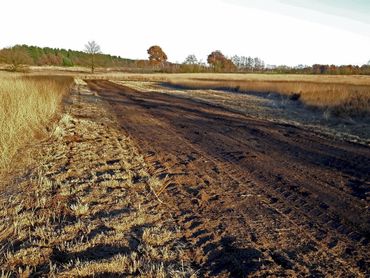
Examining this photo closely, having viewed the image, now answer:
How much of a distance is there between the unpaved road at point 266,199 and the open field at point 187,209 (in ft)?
0.06

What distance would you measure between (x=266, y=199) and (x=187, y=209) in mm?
1292


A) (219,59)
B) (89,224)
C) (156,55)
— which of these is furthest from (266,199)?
(156,55)

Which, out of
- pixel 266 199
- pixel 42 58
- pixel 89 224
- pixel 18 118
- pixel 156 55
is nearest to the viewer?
pixel 89 224

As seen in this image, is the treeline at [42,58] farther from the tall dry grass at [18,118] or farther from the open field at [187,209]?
the open field at [187,209]

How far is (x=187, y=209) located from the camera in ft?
15.3

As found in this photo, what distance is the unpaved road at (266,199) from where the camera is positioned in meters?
3.49

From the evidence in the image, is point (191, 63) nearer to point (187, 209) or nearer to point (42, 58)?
point (42, 58)

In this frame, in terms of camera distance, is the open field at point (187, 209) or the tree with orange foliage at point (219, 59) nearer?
the open field at point (187, 209)

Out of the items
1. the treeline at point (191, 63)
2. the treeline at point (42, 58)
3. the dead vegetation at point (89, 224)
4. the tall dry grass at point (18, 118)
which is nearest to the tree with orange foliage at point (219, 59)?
the treeline at point (191, 63)

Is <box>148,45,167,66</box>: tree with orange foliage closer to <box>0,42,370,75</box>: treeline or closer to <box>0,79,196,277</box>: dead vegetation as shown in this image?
<box>0,42,370,75</box>: treeline

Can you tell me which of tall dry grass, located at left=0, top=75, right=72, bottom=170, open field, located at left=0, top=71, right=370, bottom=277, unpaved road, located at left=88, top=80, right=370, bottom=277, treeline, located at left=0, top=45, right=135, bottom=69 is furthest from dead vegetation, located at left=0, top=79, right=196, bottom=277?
treeline, located at left=0, top=45, right=135, bottom=69

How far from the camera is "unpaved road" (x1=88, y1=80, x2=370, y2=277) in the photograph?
3490mm

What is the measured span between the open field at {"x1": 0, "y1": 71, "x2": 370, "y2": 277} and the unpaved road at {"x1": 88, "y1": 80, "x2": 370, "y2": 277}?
0.06 feet

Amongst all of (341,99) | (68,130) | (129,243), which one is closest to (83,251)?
(129,243)
